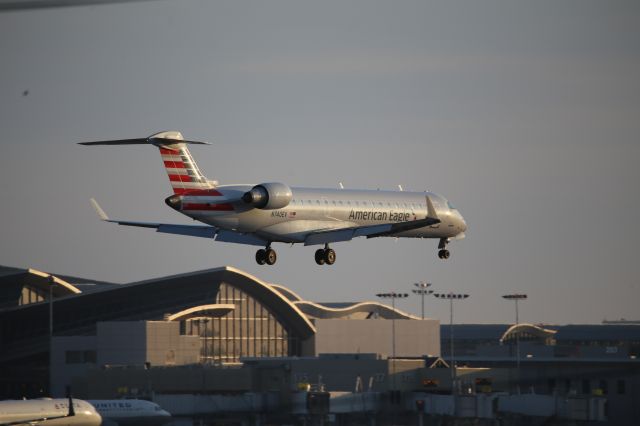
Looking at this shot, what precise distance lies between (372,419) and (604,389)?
20.7 meters

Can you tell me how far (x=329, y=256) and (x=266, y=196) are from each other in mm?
8257

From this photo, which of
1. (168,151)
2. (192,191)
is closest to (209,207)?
(192,191)

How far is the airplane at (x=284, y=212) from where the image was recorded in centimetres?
7469

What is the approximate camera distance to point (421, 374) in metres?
116

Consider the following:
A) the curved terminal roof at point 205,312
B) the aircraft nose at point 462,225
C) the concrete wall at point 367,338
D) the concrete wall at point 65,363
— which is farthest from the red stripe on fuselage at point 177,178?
the concrete wall at point 367,338

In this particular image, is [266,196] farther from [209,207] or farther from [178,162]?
[178,162]

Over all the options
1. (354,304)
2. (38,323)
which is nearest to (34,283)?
(38,323)

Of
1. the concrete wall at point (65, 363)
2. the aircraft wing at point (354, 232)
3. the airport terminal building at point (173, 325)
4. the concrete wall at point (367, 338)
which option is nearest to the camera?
the aircraft wing at point (354, 232)

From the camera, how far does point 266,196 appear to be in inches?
2965

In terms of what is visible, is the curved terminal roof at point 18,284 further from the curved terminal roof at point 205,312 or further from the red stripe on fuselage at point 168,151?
the red stripe on fuselage at point 168,151

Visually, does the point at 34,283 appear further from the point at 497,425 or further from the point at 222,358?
the point at 497,425

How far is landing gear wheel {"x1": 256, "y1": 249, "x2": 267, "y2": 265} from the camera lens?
7975cm

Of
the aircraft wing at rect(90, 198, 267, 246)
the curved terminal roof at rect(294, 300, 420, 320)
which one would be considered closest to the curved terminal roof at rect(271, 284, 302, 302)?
the curved terminal roof at rect(294, 300, 420, 320)

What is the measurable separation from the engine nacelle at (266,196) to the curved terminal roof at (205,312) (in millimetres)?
66735
